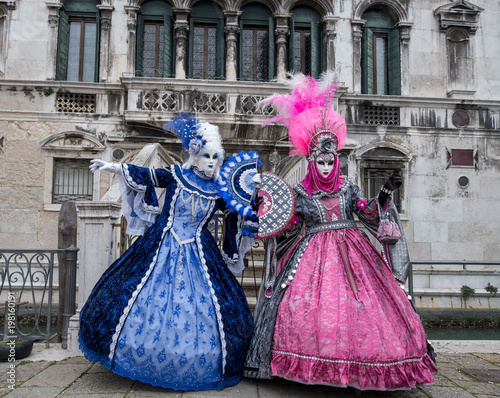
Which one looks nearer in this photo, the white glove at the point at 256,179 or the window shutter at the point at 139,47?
the white glove at the point at 256,179

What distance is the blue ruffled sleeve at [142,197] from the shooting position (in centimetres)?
402

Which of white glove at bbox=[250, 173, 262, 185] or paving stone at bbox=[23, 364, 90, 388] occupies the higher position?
white glove at bbox=[250, 173, 262, 185]

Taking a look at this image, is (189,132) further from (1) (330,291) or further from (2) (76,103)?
(2) (76,103)

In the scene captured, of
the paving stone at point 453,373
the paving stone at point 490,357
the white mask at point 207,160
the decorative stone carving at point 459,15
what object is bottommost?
the paving stone at point 490,357

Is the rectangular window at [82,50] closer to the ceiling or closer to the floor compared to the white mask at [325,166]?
closer to the ceiling

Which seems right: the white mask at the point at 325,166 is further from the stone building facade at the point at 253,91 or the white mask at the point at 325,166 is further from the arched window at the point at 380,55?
the arched window at the point at 380,55

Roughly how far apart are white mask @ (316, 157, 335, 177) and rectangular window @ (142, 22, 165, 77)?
8499mm

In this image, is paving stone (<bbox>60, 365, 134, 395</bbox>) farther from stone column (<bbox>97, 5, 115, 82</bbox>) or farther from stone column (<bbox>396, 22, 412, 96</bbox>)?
stone column (<bbox>396, 22, 412, 96</bbox>)

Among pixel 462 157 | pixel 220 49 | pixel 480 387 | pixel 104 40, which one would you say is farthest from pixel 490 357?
pixel 104 40

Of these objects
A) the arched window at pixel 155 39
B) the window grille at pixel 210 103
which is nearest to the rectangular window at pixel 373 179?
the window grille at pixel 210 103

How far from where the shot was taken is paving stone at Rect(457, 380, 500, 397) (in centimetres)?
362

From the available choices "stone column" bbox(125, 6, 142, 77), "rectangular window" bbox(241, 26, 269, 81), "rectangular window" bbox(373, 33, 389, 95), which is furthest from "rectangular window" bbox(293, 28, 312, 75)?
"stone column" bbox(125, 6, 142, 77)

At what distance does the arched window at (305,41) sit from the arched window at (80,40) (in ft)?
16.9

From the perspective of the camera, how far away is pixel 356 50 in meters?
11.7
